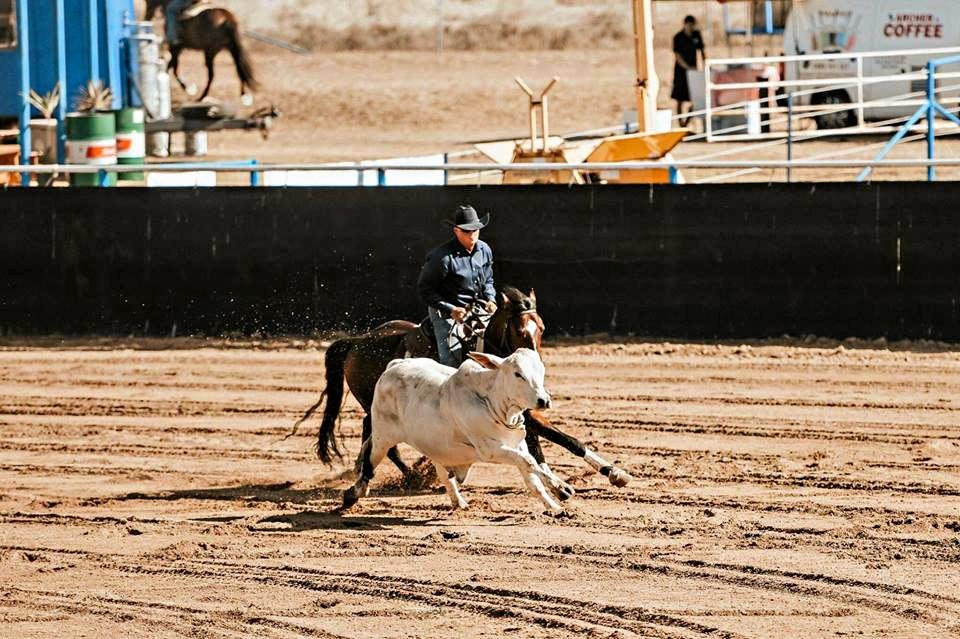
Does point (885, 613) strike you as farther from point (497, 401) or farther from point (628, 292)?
point (628, 292)

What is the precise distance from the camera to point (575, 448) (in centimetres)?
1085

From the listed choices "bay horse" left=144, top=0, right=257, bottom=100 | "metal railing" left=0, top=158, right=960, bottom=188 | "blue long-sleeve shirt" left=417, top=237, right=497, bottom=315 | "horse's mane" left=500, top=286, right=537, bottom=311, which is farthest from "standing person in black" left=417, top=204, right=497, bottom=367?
"bay horse" left=144, top=0, right=257, bottom=100

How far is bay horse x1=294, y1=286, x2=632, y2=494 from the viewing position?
1050 cm

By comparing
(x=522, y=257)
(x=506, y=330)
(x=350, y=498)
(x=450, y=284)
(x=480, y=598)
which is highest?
(x=450, y=284)

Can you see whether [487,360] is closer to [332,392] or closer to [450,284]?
[450,284]

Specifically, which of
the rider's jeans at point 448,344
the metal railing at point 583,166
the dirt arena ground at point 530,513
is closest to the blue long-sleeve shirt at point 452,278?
the rider's jeans at point 448,344

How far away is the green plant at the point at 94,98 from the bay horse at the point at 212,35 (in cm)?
353

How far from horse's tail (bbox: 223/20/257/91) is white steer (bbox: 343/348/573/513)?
20.7 m

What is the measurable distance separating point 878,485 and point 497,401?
2.76 meters

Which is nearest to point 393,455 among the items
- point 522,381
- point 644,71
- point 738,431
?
point 522,381

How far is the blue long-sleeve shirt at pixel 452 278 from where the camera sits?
10.9 meters

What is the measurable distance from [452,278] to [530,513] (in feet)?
5.69

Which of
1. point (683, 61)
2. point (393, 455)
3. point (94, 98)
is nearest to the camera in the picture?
point (393, 455)

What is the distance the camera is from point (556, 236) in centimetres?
1631
